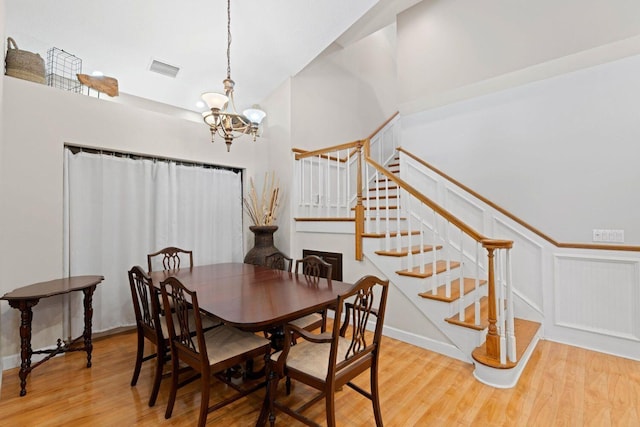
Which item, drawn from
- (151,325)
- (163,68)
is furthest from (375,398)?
(163,68)

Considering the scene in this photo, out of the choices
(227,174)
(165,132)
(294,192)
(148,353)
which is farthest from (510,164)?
(148,353)

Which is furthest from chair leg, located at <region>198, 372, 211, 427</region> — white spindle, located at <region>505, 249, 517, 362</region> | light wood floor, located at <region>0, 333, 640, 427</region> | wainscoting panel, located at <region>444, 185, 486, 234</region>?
wainscoting panel, located at <region>444, 185, 486, 234</region>

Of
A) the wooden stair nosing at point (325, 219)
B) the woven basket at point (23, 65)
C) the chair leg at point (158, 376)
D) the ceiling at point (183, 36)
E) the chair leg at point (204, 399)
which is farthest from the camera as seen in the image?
the wooden stair nosing at point (325, 219)

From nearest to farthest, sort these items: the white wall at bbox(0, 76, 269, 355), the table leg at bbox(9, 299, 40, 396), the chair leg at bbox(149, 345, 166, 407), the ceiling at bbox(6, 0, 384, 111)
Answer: the chair leg at bbox(149, 345, 166, 407), the table leg at bbox(9, 299, 40, 396), the white wall at bbox(0, 76, 269, 355), the ceiling at bbox(6, 0, 384, 111)

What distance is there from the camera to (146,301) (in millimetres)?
2070

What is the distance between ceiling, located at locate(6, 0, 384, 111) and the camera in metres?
3.05

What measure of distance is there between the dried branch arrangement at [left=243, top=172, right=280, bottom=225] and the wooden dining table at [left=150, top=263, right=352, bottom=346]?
1.25m

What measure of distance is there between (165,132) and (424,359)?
3635mm

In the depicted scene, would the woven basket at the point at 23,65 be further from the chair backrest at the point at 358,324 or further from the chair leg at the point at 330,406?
the chair leg at the point at 330,406

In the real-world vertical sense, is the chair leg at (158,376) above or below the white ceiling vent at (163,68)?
below

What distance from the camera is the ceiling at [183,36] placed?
3047mm

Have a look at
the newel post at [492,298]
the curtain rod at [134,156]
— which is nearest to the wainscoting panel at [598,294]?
the newel post at [492,298]

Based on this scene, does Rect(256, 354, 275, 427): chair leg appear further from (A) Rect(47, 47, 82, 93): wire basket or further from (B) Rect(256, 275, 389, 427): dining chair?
(A) Rect(47, 47, 82, 93): wire basket

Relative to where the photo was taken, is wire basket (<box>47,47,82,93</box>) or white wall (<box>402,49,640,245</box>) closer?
white wall (<box>402,49,640,245</box>)
